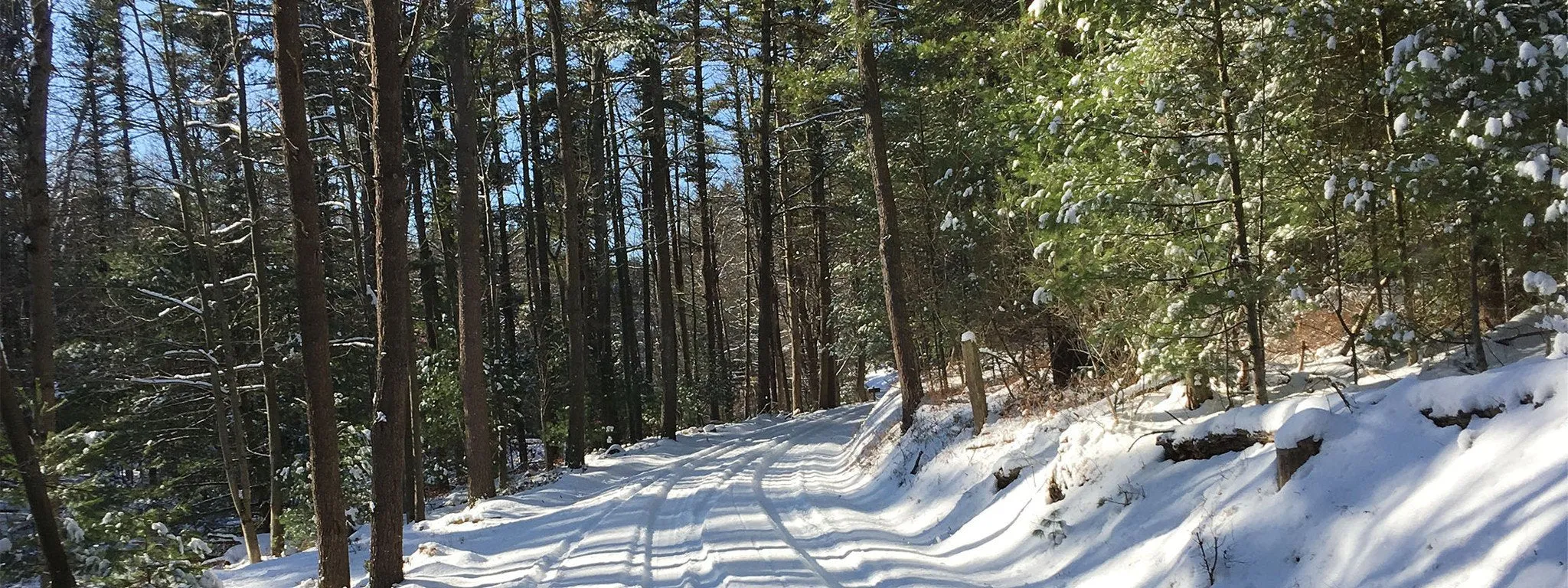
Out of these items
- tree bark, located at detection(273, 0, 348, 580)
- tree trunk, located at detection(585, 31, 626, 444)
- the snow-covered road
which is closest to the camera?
the snow-covered road

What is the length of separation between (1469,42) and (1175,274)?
263 centimetres

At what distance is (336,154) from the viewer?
48.7 ft

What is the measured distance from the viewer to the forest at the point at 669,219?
6.60m

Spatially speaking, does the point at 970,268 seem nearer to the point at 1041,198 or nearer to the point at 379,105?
the point at 1041,198

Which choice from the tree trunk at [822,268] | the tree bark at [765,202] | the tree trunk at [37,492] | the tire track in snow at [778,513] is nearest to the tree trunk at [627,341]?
the tree bark at [765,202]

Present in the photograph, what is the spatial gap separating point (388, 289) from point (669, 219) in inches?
856

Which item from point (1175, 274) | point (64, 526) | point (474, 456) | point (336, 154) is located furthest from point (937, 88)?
point (64, 526)

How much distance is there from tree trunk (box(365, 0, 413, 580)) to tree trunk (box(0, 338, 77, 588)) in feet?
7.52

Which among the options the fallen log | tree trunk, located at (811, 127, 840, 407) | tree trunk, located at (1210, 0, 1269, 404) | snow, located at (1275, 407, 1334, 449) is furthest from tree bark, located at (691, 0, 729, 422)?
snow, located at (1275, 407, 1334, 449)

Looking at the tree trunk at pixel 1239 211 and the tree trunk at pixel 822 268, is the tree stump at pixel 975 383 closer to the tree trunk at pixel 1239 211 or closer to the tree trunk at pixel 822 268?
the tree trunk at pixel 1239 211

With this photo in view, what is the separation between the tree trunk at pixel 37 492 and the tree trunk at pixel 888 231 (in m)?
10.3

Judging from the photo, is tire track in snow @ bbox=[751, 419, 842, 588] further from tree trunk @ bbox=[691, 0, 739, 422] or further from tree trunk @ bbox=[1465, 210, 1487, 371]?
tree trunk @ bbox=[691, 0, 739, 422]

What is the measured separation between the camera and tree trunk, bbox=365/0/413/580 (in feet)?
23.5

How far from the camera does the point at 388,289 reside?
7254 millimetres
